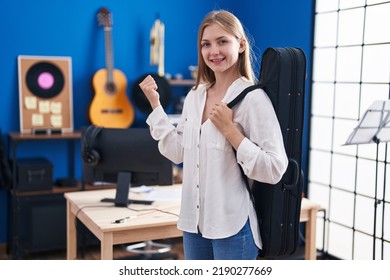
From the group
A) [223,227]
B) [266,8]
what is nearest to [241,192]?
[223,227]

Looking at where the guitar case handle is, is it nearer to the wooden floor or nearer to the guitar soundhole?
the wooden floor

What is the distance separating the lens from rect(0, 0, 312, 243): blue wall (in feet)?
12.4

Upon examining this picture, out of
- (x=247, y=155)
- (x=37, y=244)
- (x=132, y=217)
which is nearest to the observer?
(x=247, y=155)

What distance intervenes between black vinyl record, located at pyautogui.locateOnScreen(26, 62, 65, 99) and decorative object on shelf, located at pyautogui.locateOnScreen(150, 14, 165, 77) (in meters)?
0.78

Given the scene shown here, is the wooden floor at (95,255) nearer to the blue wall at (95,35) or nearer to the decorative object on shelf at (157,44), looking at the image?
the blue wall at (95,35)

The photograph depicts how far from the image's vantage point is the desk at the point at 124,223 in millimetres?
2136

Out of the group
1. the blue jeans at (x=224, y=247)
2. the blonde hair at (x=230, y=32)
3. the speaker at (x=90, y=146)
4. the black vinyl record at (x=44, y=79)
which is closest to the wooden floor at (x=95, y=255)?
the black vinyl record at (x=44, y=79)

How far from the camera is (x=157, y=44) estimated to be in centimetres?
418

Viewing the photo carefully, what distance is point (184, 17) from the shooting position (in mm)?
4367

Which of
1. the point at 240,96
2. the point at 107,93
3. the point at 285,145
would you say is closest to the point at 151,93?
the point at 240,96

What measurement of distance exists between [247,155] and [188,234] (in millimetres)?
353

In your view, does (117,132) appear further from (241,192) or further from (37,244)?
(37,244)

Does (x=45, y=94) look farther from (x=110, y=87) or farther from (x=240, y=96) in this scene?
(x=240, y=96)

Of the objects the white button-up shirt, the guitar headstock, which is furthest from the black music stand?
the guitar headstock
